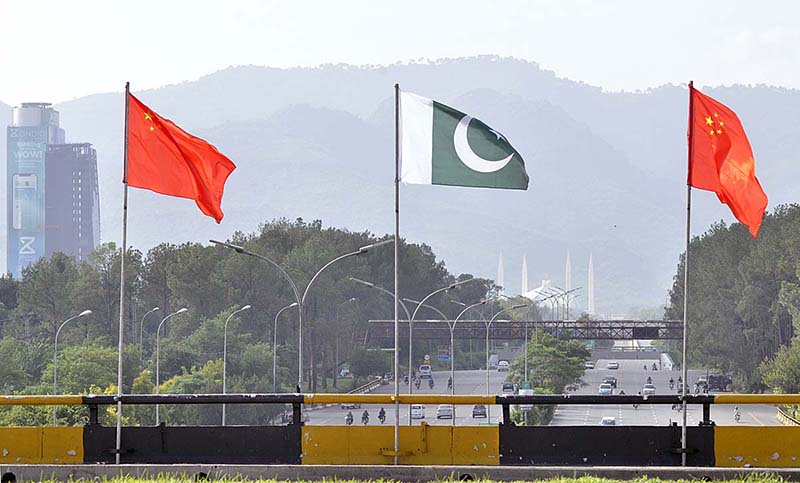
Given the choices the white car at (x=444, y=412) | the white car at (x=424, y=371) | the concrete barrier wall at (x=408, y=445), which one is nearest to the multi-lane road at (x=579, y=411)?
the white car at (x=444, y=412)

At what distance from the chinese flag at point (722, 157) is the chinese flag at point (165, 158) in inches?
253

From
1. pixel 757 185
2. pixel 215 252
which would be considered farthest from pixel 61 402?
pixel 215 252

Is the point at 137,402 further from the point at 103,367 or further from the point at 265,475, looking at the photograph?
the point at 103,367

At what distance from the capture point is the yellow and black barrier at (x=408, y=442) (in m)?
16.6

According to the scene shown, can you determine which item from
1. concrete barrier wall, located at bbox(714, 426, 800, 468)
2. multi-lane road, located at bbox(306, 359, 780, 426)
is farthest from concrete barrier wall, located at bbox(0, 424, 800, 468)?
multi-lane road, located at bbox(306, 359, 780, 426)

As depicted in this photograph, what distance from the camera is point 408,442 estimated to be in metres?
16.7

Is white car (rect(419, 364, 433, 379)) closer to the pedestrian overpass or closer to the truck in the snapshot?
the pedestrian overpass

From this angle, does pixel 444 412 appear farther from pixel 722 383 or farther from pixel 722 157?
pixel 722 157

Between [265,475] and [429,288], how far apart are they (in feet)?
450

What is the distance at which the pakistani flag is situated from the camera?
62.5 feet

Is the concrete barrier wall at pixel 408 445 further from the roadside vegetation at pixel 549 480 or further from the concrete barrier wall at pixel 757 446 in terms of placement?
the roadside vegetation at pixel 549 480

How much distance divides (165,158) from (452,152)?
3.91 metres

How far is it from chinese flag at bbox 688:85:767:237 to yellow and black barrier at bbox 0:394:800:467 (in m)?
3.46

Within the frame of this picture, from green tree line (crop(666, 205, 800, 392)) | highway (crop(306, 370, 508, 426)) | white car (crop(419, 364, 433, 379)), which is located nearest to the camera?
highway (crop(306, 370, 508, 426))
